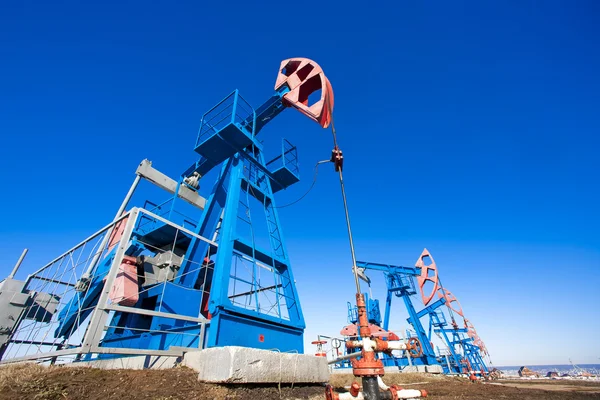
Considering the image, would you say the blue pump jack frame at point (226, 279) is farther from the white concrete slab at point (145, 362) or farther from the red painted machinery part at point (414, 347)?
the red painted machinery part at point (414, 347)

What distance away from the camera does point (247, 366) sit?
13.0 ft

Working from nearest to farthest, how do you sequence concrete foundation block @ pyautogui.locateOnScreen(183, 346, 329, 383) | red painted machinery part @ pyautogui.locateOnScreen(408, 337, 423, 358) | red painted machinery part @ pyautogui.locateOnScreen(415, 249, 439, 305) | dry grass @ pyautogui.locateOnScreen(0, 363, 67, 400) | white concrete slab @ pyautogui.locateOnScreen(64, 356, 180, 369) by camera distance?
1. red painted machinery part @ pyautogui.locateOnScreen(408, 337, 423, 358)
2. dry grass @ pyautogui.locateOnScreen(0, 363, 67, 400)
3. concrete foundation block @ pyautogui.locateOnScreen(183, 346, 329, 383)
4. white concrete slab @ pyautogui.locateOnScreen(64, 356, 180, 369)
5. red painted machinery part @ pyautogui.locateOnScreen(415, 249, 439, 305)

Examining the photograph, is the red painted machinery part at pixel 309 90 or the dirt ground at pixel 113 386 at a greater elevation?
the red painted machinery part at pixel 309 90

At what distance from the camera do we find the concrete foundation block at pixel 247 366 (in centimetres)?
384

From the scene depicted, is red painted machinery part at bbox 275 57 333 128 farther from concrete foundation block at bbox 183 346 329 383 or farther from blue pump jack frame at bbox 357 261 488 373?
blue pump jack frame at bbox 357 261 488 373

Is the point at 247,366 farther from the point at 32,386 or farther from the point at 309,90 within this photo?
the point at 309,90

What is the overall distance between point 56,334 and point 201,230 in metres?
6.21

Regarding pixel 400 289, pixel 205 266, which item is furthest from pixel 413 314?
pixel 205 266

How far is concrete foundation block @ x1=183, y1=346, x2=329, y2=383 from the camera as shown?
3838mm

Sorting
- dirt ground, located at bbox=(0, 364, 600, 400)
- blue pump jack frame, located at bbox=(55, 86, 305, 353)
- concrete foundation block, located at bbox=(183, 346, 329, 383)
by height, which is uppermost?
blue pump jack frame, located at bbox=(55, 86, 305, 353)

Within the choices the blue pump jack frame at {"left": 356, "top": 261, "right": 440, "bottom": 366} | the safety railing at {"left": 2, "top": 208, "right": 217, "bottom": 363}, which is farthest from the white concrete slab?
the blue pump jack frame at {"left": 356, "top": 261, "right": 440, "bottom": 366}

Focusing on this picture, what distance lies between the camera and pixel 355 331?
21125mm

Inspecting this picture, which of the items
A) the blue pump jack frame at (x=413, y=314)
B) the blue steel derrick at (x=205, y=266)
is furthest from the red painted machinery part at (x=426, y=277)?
the blue steel derrick at (x=205, y=266)

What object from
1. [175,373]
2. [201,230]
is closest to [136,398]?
[175,373]
